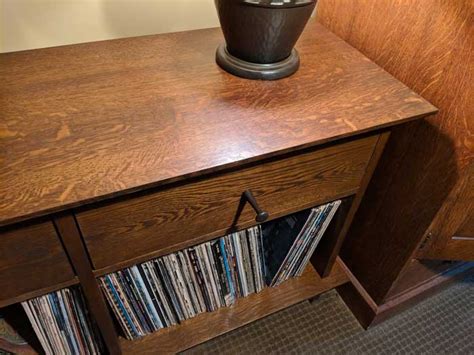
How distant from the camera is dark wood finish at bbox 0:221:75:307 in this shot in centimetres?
52

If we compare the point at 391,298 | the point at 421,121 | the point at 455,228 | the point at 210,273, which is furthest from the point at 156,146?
the point at 391,298

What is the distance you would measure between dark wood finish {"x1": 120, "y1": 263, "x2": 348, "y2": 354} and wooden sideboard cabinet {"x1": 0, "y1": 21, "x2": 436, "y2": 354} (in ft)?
0.55

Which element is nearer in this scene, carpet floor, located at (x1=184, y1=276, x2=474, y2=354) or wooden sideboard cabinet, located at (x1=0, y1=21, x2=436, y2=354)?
wooden sideboard cabinet, located at (x1=0, y1=21, x2=436, y2=354)

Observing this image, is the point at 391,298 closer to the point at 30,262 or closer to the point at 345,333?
the point at 345,333

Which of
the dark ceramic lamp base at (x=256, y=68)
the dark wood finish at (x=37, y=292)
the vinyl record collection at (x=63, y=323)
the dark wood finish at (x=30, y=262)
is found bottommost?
the vinyl record collection at (x=63, y=323)

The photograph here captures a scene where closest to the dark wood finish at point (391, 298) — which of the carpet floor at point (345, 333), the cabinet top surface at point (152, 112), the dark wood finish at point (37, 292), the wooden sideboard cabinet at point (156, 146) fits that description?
the carpet floor at point (345, 333)

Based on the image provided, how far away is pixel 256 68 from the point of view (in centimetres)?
71

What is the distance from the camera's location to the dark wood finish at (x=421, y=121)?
0.70m

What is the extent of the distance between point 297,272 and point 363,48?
2.10 ft

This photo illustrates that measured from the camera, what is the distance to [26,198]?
47 cm

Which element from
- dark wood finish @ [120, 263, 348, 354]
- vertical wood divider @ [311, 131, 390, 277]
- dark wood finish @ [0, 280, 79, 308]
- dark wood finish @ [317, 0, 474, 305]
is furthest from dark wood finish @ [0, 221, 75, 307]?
dark wood finish @ [317, 0, 474, 305]

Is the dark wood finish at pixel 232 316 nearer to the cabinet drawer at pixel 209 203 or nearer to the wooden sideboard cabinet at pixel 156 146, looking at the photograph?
the wooden sideboard cabinet at pixel 156 146

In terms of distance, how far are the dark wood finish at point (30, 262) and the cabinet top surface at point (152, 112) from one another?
0.26 ft

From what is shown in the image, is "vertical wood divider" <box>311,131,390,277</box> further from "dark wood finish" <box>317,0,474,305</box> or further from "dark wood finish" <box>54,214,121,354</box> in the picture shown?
"dark wood finish" <box>54,214,121,354</box>
